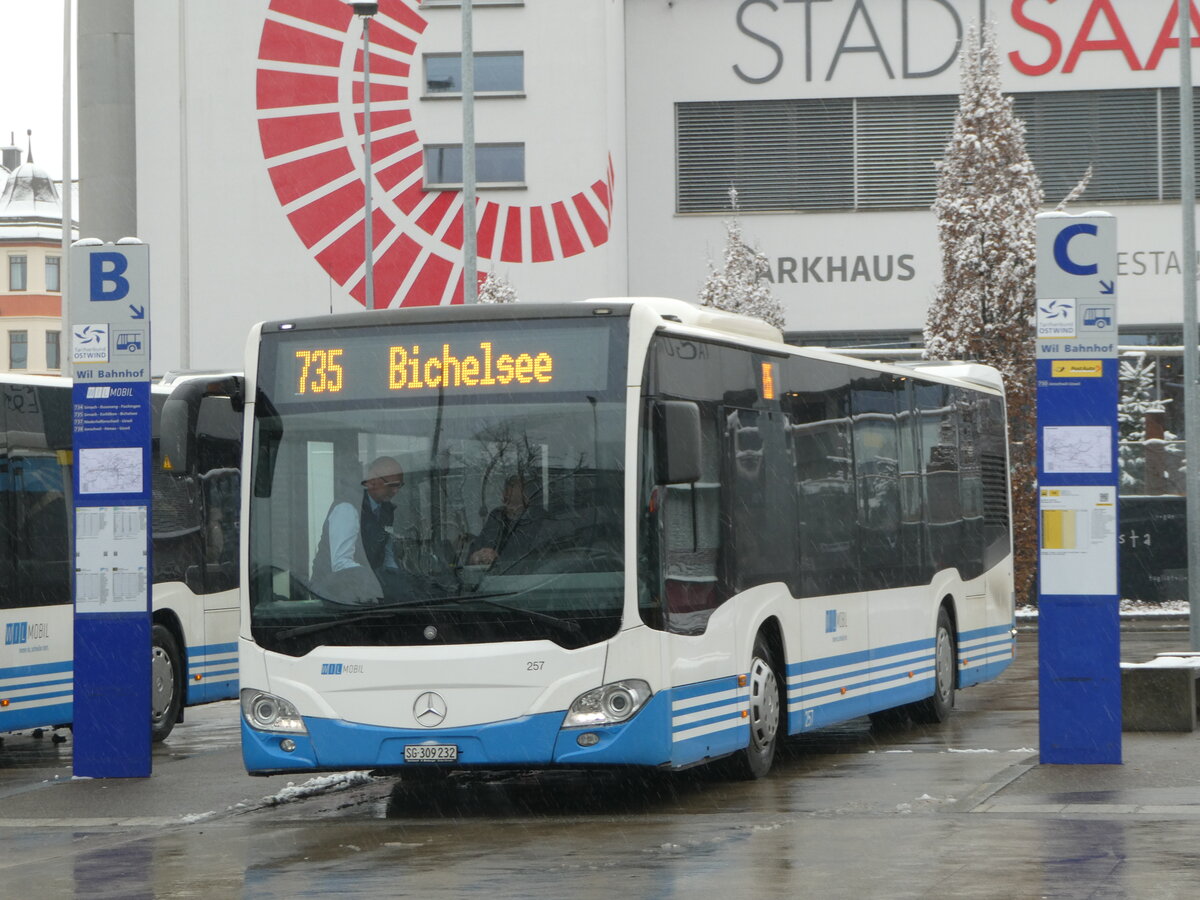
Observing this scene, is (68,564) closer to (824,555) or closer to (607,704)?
(824,555)

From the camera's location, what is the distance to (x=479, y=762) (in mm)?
11125

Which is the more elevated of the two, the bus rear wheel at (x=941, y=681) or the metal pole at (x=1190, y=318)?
the metal pole at (x=1190, y=318)

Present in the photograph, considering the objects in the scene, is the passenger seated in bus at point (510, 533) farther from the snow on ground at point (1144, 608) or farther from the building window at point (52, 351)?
the building window at point (52, 351)


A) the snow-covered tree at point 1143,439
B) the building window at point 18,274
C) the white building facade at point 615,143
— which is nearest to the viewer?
the snow-covered tree at point 1143,439

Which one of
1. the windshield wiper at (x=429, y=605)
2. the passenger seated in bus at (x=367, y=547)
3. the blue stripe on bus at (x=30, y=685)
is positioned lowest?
the blue stripe on bus at (x=30, y=685)

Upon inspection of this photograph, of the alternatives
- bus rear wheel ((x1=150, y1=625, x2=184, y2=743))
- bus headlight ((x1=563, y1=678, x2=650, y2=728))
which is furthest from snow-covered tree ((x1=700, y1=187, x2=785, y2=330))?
bus headlight ((x1=563, y1=678, x2=650, y2=728))

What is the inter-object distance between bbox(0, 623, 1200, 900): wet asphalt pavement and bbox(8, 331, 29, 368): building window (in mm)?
93500

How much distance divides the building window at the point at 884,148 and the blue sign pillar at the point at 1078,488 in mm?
34686

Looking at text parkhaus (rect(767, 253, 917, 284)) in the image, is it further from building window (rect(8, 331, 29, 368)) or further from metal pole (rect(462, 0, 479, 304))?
building window (rect(8, 331, 29, 368))

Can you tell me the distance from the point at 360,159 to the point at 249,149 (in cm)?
258

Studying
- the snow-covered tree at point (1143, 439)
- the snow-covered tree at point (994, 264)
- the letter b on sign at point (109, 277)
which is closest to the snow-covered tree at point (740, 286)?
the snow-covered tree at point (1143, 439)

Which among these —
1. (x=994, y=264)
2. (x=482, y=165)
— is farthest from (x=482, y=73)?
(x=994, y=264)

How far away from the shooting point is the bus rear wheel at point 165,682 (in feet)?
55.0

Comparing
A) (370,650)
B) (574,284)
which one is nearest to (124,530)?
(370,650)
